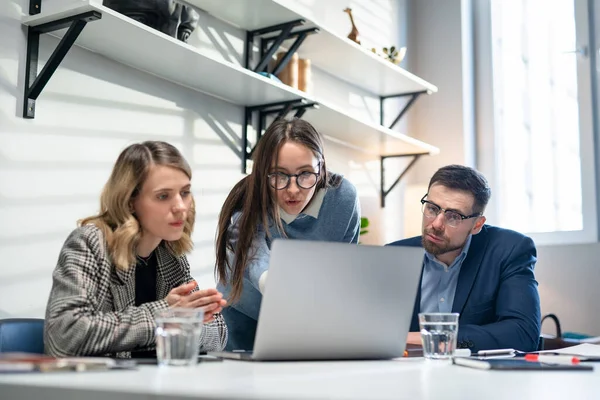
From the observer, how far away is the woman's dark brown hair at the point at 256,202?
5.55ft

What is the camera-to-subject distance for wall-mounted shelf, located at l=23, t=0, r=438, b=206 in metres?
2.09

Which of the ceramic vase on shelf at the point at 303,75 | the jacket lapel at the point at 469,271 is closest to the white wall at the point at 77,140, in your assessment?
the ceramic vase on shelf at the point at 303,75

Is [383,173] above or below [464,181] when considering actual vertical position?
above

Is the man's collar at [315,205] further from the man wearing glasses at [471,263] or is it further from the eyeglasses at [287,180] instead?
the man wearing glasses at [471,263]

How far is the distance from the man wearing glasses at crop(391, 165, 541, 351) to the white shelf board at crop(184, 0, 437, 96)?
1.04m

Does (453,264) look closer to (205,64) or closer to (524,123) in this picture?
(205,64)

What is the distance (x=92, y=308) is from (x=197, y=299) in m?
0.21

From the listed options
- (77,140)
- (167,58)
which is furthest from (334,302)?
(167,58)

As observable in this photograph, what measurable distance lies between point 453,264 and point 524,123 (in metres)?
2.31

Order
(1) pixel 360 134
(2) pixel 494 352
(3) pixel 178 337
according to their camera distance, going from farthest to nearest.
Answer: (1) pixel 360 134, (2) pixel 494 352, (3) pixel 178 337

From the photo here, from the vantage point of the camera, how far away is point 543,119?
412 cm

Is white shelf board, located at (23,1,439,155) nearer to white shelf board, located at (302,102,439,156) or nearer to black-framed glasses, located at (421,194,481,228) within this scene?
white shelf board, located at (302,102,439,156)

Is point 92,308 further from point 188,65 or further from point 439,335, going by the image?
point 188,65

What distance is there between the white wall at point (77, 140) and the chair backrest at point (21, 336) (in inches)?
21.0
